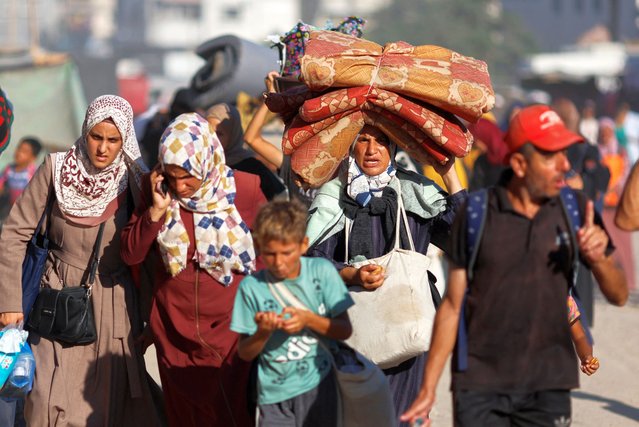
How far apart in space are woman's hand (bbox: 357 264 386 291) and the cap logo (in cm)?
116

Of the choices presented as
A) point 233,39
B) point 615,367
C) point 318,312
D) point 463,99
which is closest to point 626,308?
point 615,367

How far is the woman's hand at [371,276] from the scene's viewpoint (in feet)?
17.6

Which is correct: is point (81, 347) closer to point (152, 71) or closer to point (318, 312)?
point (318, 312)

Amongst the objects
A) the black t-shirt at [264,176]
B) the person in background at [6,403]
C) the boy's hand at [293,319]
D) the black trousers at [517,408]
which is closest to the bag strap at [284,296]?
the boy's hand at [293,319]

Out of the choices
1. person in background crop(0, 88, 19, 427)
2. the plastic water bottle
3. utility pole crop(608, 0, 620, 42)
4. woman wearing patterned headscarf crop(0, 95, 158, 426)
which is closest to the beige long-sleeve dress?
woman wearing patterned headscarf crop(0, 95, 158, 426)

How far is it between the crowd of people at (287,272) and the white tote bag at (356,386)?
0.07 feet

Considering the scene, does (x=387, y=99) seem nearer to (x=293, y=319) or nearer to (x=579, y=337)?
(x=579, y=337)

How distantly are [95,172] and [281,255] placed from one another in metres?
1.60

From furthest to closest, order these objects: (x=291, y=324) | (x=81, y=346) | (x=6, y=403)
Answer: (x=6, y=403)
(x=81, y=346)
(x=291, y=324)

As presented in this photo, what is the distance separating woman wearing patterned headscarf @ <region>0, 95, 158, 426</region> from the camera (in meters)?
5.96

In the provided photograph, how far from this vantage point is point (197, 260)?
558cm

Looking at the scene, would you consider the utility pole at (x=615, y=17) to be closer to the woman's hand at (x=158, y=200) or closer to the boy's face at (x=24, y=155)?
the boy's face at (x=24, y=155)

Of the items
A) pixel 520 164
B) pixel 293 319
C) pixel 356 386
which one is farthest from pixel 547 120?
pixel 356 386

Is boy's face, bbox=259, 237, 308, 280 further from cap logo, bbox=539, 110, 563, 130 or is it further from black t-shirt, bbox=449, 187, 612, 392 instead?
cap logo, bbox=539, 110, 563, 130
